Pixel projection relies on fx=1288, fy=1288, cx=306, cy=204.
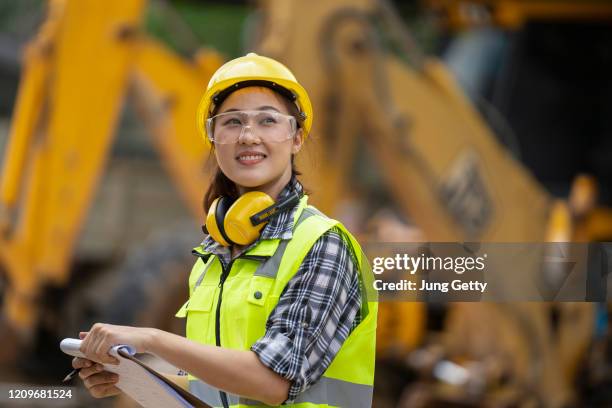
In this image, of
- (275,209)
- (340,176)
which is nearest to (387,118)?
(340,176)

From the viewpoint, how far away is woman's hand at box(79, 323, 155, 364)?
1.94 metres

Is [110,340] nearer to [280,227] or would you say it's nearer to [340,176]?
[280,227]

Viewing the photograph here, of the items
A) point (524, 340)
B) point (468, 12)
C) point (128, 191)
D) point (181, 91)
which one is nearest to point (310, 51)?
point (181, 91)

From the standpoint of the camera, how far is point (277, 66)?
86.3 inches

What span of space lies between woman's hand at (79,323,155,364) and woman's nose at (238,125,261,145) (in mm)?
381

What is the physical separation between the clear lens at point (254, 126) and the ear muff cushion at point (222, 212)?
11cm

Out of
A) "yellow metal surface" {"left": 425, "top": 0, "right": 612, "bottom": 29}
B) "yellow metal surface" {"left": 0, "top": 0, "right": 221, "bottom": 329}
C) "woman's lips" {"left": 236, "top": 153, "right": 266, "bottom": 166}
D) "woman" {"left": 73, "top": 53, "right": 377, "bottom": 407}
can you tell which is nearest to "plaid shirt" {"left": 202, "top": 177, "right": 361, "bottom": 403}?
"woman" {"left": 73, "top": 53, "right": 377, "bottom": 407}

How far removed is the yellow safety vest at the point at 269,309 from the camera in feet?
6.81

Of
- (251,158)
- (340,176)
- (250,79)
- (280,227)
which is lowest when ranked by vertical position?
(280,227)

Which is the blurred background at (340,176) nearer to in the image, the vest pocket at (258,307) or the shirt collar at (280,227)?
the shirt collar at (280,227)

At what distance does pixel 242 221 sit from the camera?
2135 mm

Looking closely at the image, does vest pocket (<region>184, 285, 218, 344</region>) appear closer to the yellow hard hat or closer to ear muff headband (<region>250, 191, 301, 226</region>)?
ear muff headband (<region>250, 191, 301, 226</region>)

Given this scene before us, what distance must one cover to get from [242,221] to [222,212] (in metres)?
0.08

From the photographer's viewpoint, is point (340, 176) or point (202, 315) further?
point (340, 176)
